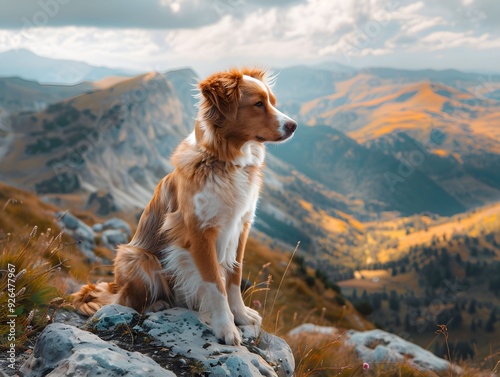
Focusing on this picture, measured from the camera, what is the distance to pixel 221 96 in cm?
673

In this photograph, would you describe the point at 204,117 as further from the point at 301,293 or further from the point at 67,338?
the point at 301,293

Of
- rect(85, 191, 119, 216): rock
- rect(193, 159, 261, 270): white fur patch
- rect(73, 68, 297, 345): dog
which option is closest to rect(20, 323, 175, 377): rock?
rect(73, 68, 297, 345): dog

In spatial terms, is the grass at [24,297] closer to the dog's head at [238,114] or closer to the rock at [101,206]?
the dog's head at [238,114]

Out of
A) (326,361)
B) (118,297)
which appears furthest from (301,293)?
(118,297)

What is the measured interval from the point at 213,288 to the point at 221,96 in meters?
2.81

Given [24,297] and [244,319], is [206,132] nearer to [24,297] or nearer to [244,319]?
[244,319]

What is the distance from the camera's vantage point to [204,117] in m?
6.91

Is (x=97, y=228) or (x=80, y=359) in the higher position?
(x=80, y=359)

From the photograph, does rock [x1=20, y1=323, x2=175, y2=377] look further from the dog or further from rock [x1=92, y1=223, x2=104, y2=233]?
rock [x1=92, y1=223, x2=104, y2=233]

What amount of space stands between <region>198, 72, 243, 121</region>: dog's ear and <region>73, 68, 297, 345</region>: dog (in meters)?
0.01

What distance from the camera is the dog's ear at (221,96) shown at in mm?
6746

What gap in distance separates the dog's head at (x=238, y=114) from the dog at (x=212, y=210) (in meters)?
0.01

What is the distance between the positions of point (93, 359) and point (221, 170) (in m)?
3.08

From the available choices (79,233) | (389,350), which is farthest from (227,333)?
(79,233)
